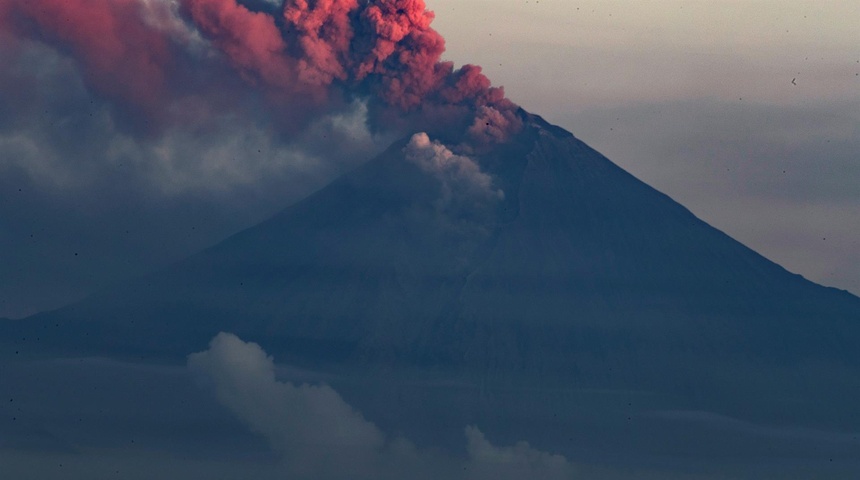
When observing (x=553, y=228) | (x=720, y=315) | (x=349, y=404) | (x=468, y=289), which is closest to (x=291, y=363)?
(x=349, y=404)

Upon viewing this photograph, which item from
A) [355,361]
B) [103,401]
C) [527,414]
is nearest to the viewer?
[527,414]

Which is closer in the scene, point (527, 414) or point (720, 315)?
point (527, 414)

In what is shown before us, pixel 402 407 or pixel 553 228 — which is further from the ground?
pixel 553 228

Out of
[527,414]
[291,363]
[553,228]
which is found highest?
[553,228]

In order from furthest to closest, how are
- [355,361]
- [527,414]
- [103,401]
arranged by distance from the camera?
[103,401] < [355,361] < [527,414]

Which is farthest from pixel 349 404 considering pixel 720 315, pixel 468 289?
pixel 720 315

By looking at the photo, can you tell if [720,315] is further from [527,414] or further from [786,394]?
[527,414]

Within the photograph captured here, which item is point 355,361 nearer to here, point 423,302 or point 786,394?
point 423,302
